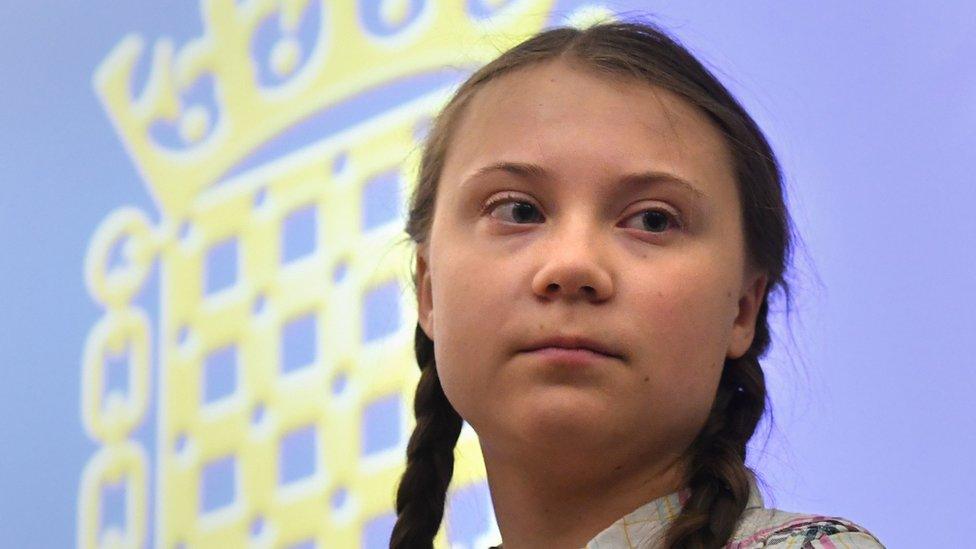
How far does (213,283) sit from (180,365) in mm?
149

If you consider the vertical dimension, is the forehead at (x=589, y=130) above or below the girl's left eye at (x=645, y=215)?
above

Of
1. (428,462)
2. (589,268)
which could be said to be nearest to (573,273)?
(589,268)

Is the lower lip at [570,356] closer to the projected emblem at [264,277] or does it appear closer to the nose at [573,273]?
→ the nose at [573,273]

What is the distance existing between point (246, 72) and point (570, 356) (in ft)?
4.87

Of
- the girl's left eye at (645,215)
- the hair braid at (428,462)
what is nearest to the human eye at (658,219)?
the girl's left eye at (645,215)

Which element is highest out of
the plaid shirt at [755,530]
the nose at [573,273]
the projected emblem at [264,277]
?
the projected emblem at [264,277]

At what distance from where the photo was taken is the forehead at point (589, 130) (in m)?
0.96

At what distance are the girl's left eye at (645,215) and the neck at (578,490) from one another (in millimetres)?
164

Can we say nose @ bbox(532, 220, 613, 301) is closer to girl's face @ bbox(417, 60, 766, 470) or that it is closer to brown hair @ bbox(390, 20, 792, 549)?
girl's face @ bbox(417, 60, 766, 470)

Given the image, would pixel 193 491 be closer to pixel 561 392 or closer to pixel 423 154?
pixel 423 154

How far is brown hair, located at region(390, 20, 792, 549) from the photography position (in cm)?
95

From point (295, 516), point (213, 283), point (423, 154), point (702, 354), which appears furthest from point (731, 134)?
point (213, 283)

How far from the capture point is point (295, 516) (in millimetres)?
2043

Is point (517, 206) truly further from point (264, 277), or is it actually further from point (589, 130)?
point (264, 277)
